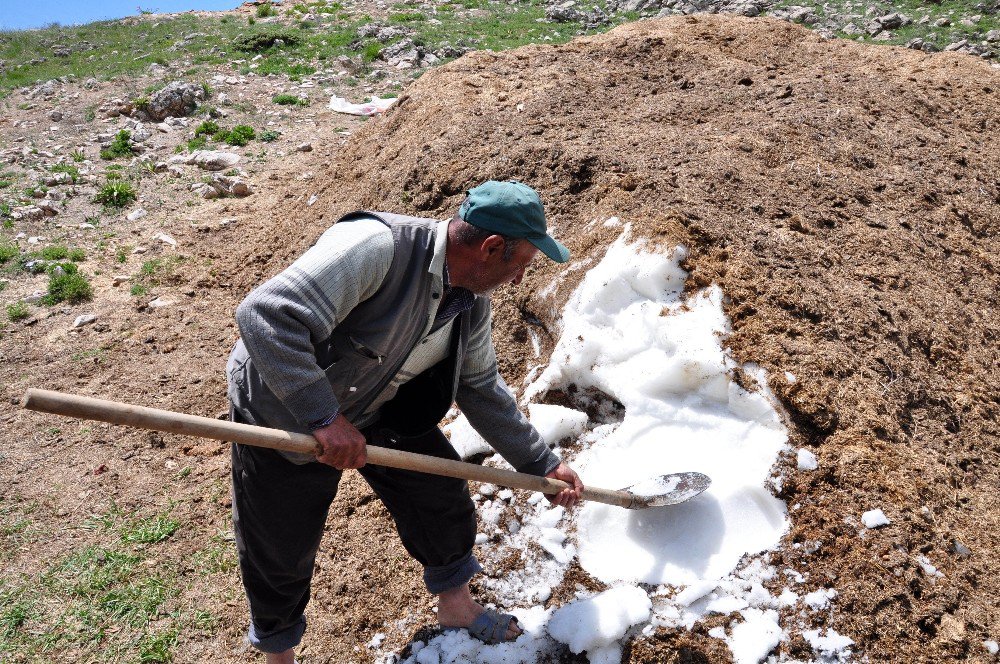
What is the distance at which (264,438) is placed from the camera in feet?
6.34

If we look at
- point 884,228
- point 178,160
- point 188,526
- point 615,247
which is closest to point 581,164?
point 615,247

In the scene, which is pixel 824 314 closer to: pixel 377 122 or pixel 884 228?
pixel 884 228

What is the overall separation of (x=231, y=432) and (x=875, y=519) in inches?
87.8

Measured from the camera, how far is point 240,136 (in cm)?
931

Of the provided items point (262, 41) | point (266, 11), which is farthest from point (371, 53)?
point (266, 11)

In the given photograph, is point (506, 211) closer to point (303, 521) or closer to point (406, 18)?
point (303, 521)

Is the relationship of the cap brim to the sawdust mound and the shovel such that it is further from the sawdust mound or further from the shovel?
the sawdust mound

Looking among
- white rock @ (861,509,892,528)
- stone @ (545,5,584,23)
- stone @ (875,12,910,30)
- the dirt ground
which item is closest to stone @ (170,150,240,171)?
the dirt ground

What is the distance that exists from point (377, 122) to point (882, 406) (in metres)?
5.42

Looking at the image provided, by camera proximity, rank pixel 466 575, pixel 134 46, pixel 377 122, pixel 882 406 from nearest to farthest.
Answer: pixel 466 575, pixel 882 406, pixel 377 122, pixel 134 46

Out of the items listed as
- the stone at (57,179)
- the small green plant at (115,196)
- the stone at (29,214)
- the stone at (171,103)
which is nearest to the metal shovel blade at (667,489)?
the small green plant at (115,196)

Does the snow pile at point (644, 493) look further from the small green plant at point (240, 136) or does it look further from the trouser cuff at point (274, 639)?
the small green plant at point (240, 136)

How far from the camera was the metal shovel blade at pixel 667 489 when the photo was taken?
2.72 m

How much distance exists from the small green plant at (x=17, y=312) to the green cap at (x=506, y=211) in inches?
202
